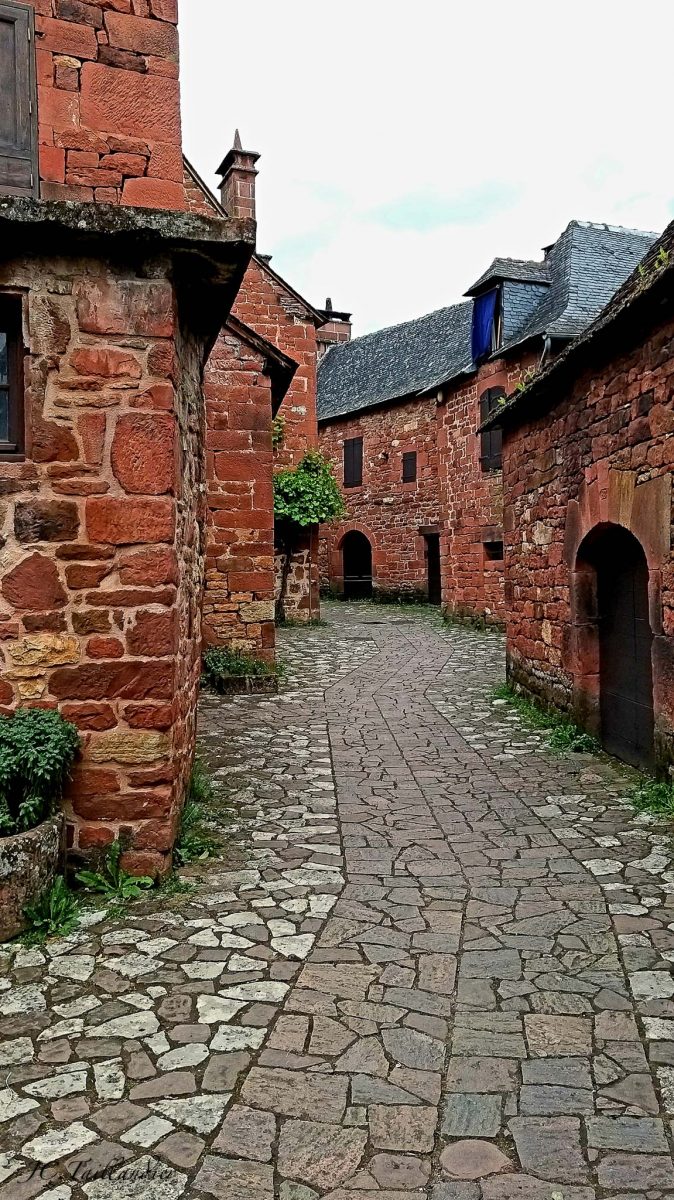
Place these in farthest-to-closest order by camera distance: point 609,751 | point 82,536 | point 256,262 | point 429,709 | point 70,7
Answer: point 256,262 < point 429,709 < point 609,751 < point 70,7 < point 82,536

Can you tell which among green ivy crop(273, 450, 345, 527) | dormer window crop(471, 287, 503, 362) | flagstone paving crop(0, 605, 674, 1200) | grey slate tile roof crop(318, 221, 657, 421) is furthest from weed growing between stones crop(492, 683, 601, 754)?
dormer window crop(471, 287, 503, 362)

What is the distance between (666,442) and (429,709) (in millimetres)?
4142

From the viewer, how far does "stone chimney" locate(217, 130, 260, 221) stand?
54.5 feet

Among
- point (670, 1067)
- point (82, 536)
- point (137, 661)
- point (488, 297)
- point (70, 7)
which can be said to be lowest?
point (670, 1067)

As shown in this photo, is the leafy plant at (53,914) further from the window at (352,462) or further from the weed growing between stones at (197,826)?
the window at (352,462)

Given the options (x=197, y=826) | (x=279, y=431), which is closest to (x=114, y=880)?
(x=197, y=826)

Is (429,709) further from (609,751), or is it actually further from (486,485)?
(486,485)

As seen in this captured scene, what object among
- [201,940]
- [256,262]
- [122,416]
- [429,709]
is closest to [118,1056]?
[201,940]

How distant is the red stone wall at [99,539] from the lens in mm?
4133

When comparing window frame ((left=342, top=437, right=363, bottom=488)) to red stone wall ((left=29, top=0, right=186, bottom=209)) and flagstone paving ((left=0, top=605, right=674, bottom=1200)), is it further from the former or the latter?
red stone wall ((left=29, top=0, right=186, bottom=209))

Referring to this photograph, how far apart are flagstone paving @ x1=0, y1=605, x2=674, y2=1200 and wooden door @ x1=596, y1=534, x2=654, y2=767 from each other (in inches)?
43.1

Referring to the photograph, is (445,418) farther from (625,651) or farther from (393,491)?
(625,651)

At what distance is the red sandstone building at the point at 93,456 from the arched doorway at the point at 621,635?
3.70m

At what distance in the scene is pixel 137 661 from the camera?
426 cm
